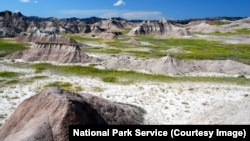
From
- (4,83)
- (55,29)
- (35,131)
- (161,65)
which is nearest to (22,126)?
(35,131)

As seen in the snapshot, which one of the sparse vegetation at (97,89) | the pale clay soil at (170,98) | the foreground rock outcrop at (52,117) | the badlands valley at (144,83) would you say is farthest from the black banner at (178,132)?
the sparse vegetation at (97,89)

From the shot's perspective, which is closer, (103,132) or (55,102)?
(103,132)

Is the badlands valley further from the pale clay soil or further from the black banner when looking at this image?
the black banner

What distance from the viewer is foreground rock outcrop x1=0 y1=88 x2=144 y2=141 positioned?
687 inches

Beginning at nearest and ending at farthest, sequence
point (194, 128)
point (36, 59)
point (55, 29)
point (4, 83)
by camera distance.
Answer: point (194, 128) < point (4, 83) < point (36, 59) < point (55, 29)

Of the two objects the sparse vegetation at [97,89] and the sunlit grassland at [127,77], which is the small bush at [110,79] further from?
the sparse vegetation at [97,89]

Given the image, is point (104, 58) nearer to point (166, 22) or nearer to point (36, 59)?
point (36, 59)

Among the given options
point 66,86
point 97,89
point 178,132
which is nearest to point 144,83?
point 97,89

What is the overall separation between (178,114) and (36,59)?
40.2m

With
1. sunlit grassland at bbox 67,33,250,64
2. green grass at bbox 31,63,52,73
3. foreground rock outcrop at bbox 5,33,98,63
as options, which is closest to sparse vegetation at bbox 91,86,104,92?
green grass at bbox 31,63,52,73

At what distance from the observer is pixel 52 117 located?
59.9 feet

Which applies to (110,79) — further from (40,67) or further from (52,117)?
(52,117)

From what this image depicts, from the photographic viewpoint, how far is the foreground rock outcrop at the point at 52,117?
57.3 feet

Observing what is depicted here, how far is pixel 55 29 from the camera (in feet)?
565
